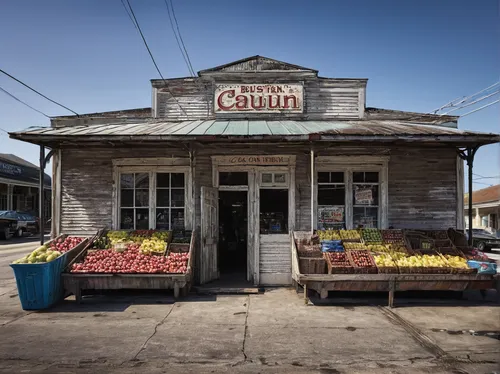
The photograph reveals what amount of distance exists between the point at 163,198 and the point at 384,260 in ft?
19.5

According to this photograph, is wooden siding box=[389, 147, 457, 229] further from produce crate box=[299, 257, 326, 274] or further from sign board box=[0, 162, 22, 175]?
sign board box=[0, 162, 22, 175]

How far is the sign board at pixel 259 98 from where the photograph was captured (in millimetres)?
11102

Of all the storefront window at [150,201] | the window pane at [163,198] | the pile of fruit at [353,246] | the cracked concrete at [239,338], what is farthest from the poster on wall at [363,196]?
the window pane at [163,198]

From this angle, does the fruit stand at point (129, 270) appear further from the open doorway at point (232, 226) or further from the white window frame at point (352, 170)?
the open doorway at point (232, 226)

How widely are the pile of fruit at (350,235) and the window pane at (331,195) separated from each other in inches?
38.2

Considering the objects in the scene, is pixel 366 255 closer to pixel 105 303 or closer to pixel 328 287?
pixel 328 287

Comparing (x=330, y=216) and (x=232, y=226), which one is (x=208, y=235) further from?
(x=232, y=226)

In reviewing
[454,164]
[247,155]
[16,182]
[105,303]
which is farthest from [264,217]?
[16,182]

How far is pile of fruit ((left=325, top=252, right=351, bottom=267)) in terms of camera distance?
27.4 feet

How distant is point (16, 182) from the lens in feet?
111

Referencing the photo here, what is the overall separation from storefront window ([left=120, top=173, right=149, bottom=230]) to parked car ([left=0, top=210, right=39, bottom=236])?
72.0 ft

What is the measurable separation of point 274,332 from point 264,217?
13.3 ft

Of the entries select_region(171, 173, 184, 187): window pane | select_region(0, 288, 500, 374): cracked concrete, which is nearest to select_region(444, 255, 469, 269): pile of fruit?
select_region(0, 288, 500, 374): cracked concrete

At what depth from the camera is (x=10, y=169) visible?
1324 inches
